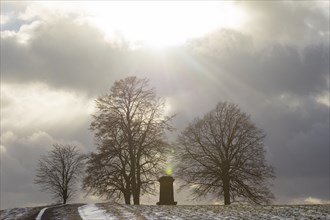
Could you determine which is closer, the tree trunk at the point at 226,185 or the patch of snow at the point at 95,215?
the patch of snow at the point at 95,215

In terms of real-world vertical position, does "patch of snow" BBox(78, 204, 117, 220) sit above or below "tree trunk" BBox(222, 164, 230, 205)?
below

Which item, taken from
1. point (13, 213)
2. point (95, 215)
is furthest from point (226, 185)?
point (95, 215)

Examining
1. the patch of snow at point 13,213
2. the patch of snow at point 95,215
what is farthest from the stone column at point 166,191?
the patch of snow at point 95,215

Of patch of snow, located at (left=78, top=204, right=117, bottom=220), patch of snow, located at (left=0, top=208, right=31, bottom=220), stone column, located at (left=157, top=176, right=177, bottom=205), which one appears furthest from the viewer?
stone column, located at (left=157, top=176, right=177, bottom=205)

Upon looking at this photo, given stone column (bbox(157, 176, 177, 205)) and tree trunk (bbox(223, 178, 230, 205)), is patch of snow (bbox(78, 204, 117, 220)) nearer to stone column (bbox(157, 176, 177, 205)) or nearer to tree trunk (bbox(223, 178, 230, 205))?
stone column (bbox(157, 176, 177, 205))

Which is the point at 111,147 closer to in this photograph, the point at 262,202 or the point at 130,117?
the point at 130,117

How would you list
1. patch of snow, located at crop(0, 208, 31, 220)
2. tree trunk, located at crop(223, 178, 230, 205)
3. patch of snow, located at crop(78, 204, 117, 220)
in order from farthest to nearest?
tree trunk, located at crop(223, 178, 230, 205), patch of snow, located at crop(0, 208, 31, 220), patch of snow, located at crop(78, 204, 117, 220)

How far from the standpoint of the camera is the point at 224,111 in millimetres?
45281

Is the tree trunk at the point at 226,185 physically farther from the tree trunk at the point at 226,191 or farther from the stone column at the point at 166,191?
the stone column at the point at 166,191

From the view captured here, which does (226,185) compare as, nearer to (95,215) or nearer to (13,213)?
(13,213)

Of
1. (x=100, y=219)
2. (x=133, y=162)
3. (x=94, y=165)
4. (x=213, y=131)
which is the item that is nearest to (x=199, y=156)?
(x=213, y=131)

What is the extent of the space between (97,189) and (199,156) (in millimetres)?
10390

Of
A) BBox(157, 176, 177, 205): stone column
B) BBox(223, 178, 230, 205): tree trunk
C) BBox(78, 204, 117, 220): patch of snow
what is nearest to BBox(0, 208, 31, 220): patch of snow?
BBox(78, 204, 117, 220): patch of snow

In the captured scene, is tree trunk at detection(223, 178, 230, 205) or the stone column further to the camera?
tree trunk at detection(223, 178, 230, 205)
